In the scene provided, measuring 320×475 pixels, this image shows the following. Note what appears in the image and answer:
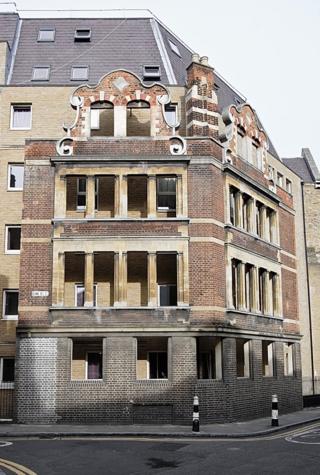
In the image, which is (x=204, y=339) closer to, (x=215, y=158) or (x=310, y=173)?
(x=215, y=158)

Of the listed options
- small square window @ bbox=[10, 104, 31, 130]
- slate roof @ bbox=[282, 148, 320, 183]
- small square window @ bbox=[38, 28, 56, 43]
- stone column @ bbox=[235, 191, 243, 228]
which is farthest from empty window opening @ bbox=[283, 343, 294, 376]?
small square window @ bbox=[38, 28, 56, 43]

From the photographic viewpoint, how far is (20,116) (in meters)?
29.8

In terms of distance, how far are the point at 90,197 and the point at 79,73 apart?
9.82 m

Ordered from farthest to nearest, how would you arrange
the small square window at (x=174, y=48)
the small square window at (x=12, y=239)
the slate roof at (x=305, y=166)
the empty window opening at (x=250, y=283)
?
the slate roof at (x=305, y=166), the small square window at (x=174, y=48), the small square window at (x=12, y=239), the empty window opening at (x=250, y=283)

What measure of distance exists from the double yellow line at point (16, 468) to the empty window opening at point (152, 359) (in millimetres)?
11891

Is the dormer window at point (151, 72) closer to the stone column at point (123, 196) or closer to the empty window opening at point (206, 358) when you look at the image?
the stone column at point (123, 196)

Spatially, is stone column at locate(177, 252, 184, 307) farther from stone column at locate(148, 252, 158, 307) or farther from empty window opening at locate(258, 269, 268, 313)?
empty window opening at locate(258, 269, 268, 313)

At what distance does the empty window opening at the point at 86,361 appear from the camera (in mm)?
25375

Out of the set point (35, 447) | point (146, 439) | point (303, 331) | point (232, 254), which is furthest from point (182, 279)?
point (303, 331)

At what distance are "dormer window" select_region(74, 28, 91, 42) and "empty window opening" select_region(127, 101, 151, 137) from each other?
8.32m

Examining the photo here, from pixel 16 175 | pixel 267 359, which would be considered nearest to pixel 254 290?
pixel 267 359

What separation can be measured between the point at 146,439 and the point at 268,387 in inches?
411

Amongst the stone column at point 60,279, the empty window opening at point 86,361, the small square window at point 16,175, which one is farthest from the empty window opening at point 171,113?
the empty window opening at point 86,361

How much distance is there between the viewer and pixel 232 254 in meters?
25.9
